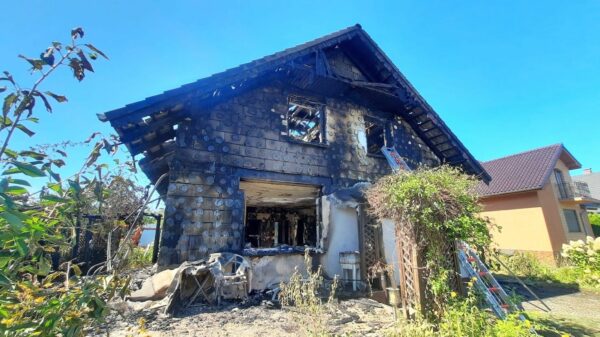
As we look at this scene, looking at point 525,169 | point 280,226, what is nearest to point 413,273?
point 280,226

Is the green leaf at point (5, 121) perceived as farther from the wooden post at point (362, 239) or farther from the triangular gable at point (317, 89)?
the wooden post at point (362, 239)

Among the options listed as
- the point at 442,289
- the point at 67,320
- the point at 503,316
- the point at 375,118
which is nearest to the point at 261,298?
the point at 442,289

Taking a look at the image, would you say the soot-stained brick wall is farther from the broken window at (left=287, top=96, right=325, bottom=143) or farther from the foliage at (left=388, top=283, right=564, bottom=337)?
the foliage at (left=388, top=283, right=564, bottom=337)

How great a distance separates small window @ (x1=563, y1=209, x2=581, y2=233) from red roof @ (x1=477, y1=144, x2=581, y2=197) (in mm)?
4035

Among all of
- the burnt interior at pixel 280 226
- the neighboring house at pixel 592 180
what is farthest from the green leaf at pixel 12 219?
the neighboring house at pixel 592 180

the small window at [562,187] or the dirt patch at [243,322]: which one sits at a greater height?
the small window at [562,187]

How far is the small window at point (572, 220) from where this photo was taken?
63.5 feet

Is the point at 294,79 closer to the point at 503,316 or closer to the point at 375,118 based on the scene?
the point at 375,118

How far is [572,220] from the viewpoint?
1988 cm

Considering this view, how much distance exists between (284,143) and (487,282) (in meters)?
6.37

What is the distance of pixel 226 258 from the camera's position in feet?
21.5

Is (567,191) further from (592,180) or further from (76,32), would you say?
(76,32)

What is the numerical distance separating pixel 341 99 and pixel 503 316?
24.7 ft

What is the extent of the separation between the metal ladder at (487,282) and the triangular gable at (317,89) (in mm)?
3999
